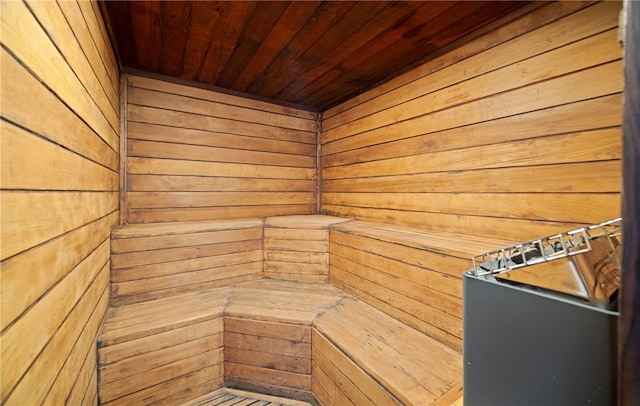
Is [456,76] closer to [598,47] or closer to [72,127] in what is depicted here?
[598,47]

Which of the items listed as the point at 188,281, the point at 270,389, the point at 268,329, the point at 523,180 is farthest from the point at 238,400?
the point at 523,180

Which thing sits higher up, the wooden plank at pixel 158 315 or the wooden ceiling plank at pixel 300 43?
the wooden ceiling plank at pixel 300 43

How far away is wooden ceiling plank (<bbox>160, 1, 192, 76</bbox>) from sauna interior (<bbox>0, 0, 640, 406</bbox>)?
16mm

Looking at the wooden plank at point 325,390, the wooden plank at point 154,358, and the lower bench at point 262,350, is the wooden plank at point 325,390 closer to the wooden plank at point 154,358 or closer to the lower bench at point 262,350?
the lower bench at point 262,350

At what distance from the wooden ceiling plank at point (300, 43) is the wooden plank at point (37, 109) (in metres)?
1.34

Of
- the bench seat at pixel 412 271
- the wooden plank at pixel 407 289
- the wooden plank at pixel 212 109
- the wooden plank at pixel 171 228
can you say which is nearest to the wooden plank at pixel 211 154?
the wooden plank at pixel 212 109

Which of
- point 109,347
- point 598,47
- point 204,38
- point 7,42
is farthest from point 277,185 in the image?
point 598,47

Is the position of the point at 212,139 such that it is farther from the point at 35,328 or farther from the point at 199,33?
the point at 35,328

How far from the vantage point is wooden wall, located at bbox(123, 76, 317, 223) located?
88.4 inches

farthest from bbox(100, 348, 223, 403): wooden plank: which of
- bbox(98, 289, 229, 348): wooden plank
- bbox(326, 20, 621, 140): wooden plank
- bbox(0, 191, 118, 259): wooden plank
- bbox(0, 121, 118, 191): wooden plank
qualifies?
bbox(326, 20, 621, 140): wooden plank

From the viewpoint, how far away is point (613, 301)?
16.6 inches

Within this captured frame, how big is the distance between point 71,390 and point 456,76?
2.64 meters

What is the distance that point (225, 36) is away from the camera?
172 centimetres

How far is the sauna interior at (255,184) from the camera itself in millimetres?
826
